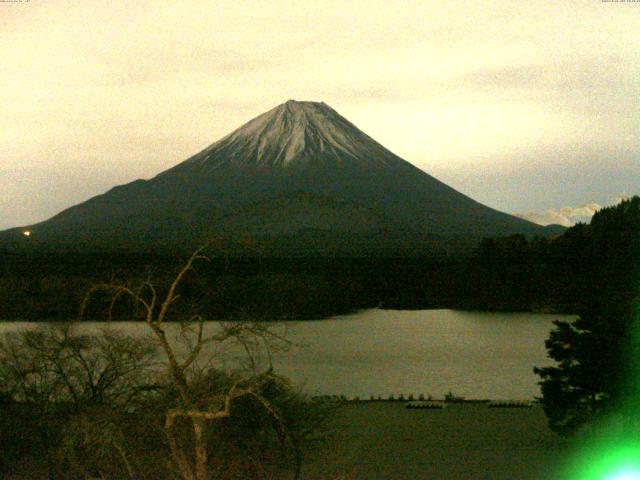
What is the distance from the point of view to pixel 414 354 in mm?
26516

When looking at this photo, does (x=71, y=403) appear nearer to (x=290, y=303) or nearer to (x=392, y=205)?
(x=290, y=303)

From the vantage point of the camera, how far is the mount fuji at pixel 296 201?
61625 millimetres

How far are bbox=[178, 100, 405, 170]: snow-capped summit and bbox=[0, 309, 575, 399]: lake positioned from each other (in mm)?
37613

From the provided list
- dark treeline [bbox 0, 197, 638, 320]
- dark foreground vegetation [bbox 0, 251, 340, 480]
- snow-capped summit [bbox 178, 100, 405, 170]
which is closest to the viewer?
dark foreground vegetation [bbox 0, 251, 340, 480]

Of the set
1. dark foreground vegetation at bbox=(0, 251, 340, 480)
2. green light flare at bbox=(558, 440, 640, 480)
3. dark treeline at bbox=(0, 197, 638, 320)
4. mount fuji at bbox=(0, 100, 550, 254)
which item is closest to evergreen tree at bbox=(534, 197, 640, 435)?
green light flare at bbox=(558, 440, 640, 480)

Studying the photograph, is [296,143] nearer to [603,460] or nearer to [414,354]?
[414,354]

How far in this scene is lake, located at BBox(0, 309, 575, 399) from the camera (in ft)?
64.6

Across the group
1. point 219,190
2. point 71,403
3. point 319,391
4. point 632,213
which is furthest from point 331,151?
point 71,403

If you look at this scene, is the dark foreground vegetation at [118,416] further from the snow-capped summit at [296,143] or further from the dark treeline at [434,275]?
the snow-capped summit at [296,143]

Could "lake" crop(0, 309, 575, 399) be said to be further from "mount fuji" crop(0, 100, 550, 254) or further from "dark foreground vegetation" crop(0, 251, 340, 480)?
"mount fuji" crop(0, 100, 550, 254)

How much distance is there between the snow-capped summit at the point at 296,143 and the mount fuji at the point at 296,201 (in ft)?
0.27

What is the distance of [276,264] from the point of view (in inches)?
1633

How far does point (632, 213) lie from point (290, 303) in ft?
58.2

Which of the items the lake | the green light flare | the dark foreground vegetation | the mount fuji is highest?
the mount fuji
